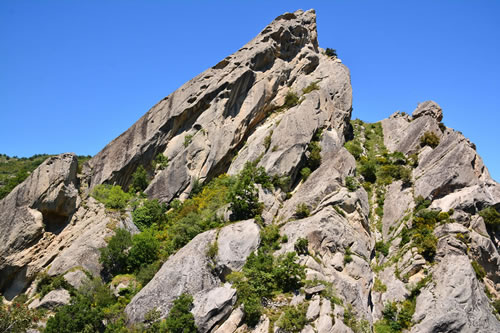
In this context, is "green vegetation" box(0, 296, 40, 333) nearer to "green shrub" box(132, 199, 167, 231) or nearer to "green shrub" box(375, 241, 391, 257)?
"green shrub" box(132, 199, 167, 231)

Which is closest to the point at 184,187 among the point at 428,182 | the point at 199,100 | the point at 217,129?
the point at 217,129

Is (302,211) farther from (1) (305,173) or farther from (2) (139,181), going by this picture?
(2) (139,181)

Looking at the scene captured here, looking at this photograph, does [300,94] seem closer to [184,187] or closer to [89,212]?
[184,187]

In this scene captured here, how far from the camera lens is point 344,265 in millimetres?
29422

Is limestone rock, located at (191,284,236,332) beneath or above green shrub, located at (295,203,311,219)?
beneath

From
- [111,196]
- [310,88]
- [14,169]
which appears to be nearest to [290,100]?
[310,88]

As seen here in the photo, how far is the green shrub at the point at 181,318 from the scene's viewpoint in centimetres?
2436

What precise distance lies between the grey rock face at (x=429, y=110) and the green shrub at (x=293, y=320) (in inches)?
1331

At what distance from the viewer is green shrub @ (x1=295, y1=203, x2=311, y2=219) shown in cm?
3244

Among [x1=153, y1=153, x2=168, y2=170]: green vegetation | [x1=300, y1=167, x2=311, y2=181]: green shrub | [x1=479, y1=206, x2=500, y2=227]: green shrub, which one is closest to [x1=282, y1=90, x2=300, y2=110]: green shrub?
[x1=300, y1=167, x2=311, y2=181]: green shrub

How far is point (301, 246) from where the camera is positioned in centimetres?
2888

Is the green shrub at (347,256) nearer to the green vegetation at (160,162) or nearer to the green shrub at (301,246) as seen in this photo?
the green shrub at (301,246)

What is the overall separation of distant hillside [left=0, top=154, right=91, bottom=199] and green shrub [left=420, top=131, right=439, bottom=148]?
38.1 metres

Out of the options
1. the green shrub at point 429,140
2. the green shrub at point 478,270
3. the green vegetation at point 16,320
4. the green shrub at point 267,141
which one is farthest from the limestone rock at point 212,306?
the green shrub at point 429,140
